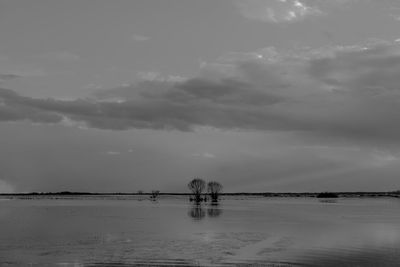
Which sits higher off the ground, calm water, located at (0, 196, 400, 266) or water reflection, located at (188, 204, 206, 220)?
water reflection, located at (188, 204, 206, 220)

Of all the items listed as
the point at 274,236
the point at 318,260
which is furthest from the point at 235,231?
the point at 318,260

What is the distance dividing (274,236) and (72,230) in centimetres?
1809

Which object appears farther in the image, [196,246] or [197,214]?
[197,214]

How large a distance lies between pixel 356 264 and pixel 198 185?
503 feet

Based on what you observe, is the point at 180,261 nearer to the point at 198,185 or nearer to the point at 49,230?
the point at 49,230

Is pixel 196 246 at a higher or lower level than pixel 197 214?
lower

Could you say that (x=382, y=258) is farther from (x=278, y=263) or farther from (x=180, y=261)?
(x=180, y=261)

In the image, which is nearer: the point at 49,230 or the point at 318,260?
the point at 318,260

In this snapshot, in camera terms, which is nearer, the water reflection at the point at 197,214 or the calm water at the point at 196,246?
the calm water at the point at 196,246

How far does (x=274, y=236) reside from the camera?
43219 mm

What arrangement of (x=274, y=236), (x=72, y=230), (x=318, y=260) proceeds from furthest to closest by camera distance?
(x=72, y=230), (x=274, y=236), (x=318, y=260)

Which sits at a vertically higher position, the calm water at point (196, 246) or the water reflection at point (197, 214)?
the water reflection at point (197, 214)

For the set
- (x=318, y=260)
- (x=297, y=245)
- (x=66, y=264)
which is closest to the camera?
(x=66, y=264)

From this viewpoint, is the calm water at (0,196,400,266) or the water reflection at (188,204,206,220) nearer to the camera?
the calm water at (0,196,400,266)
